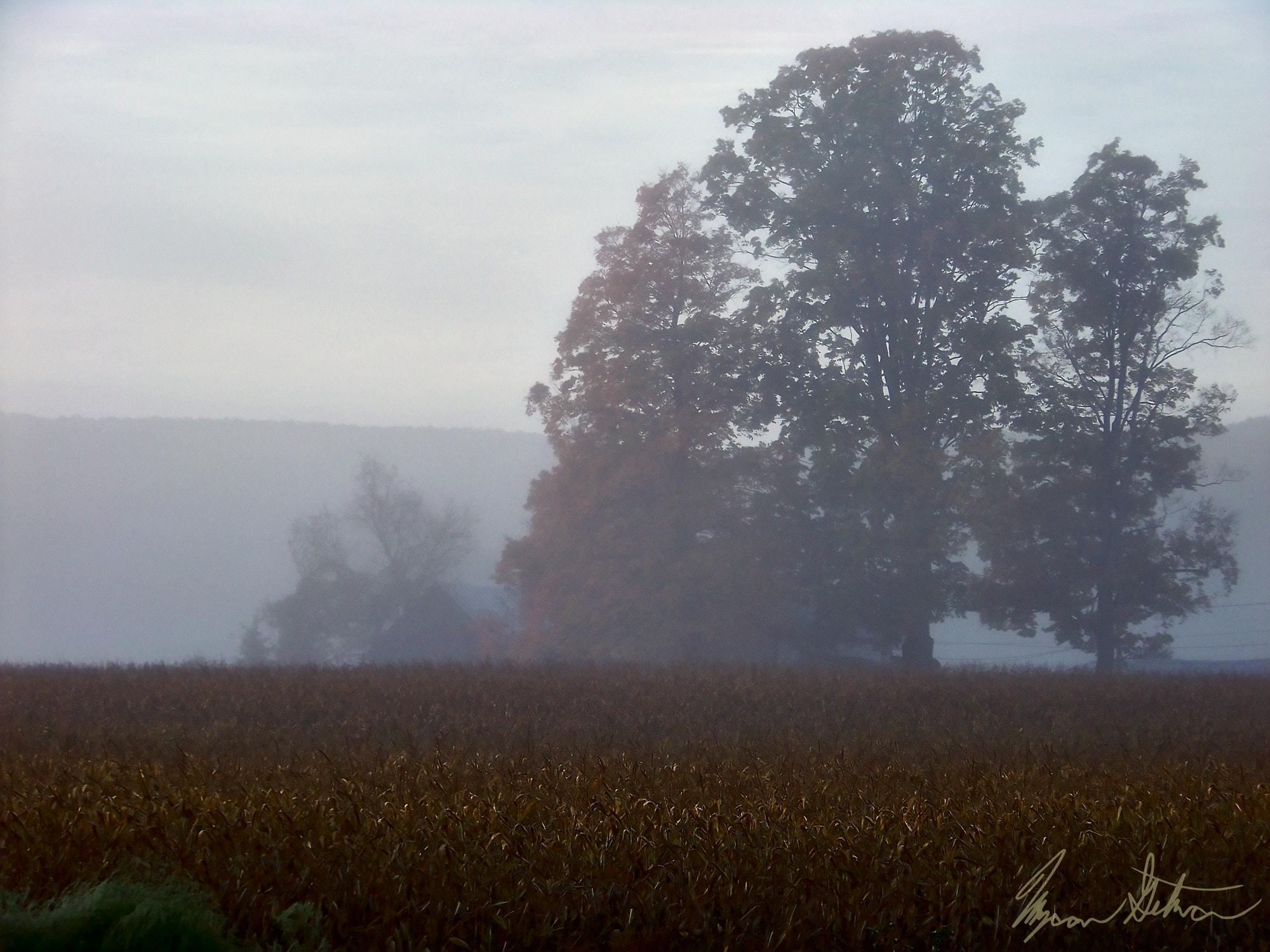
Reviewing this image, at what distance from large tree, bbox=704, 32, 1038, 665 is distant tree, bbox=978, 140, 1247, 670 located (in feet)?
4.41

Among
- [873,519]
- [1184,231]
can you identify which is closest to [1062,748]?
[873,519]

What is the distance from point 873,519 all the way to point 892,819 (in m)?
20.9

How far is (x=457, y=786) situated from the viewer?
20.6ft

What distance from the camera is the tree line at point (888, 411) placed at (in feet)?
84.2

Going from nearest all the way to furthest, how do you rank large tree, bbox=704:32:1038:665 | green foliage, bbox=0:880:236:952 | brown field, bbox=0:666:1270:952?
1. green foliage, bbox=0:880:236:952
2. brown field, bbox=0:666:1270:952
3. large tree, bbox=704:32:1038:665

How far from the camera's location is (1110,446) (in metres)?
26.6

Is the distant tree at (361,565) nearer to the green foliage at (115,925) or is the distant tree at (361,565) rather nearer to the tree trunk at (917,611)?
the tree trunk at (917,611)

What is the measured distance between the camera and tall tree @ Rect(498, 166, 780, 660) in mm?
26562

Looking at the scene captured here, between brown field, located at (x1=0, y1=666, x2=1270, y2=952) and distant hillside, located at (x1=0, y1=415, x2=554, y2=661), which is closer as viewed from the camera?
brown field, located at (x1=0, y1=666, x2=1270, y2=952)

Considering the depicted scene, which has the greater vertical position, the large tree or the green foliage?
the large tree
